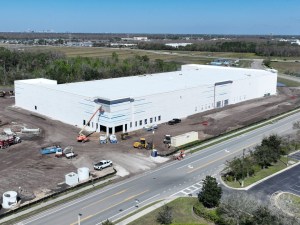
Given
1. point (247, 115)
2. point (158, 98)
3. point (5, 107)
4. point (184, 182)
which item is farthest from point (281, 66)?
point (184, 182)

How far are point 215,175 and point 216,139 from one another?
18572mm

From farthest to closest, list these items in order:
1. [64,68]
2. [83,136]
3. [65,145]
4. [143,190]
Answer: [64,68], [83,136], [65,145], [143,190]

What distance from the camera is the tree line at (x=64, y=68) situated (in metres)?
133

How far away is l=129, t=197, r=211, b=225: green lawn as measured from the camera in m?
39.9

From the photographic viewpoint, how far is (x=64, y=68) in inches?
5157

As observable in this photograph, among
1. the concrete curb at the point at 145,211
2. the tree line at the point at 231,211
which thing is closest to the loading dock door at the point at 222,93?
the concrete curb at the point at 145,211

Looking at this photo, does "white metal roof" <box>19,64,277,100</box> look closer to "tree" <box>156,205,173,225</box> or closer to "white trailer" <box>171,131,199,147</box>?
"white trailer" <box>171,131,199,147</box>

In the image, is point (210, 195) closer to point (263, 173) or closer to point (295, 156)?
point (263, 173)

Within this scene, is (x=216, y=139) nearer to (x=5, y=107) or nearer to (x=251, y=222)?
(x=251, y=222)

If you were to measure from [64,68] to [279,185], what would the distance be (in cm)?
9745

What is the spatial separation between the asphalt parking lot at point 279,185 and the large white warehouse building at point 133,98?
32734 mm

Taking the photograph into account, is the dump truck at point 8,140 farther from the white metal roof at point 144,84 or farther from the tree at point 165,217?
the tree at point 165,217

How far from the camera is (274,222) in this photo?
34812 millimetres

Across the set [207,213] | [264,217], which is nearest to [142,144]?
[207,213]
